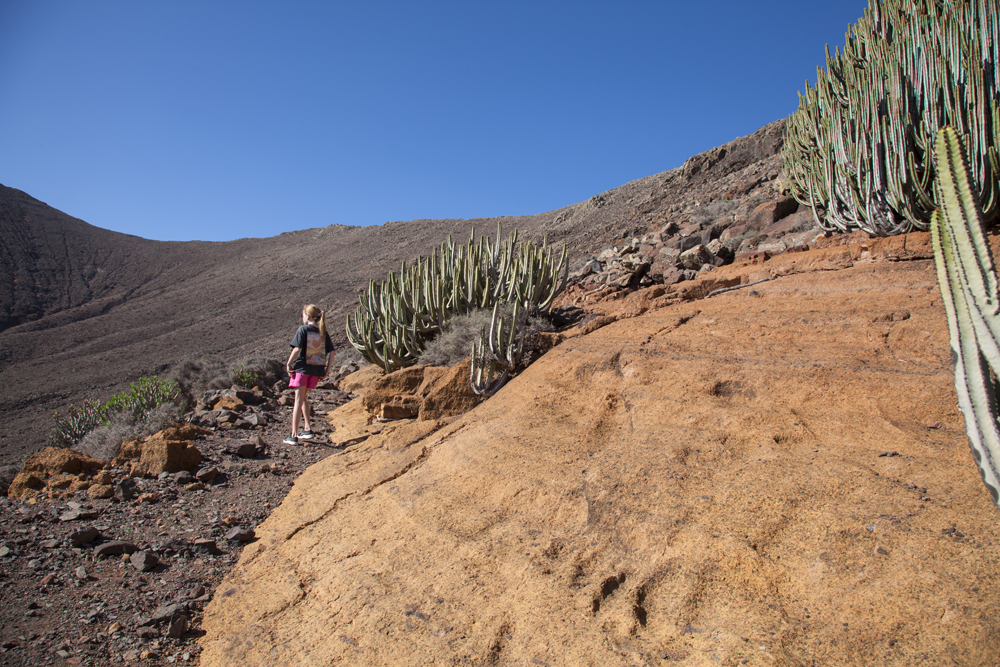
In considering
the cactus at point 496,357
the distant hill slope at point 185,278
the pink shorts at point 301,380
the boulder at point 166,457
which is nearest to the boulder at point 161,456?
the boulder at point 166,457

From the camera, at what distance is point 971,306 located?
5.09 ft

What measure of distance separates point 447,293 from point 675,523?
16.3ft

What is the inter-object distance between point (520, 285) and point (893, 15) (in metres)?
5.45

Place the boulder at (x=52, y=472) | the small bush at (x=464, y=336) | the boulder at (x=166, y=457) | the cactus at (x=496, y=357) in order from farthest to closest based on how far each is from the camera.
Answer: the small bush at (x=464, y=336)
the cactus at (x=496, y=357)
the boulder at (x=166, y=457)
the boulder at (x=52, y=472)

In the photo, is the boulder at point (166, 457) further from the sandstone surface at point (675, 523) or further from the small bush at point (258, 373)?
the small bush at point (258, 373)

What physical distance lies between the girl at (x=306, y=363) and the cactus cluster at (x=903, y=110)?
6.06 m

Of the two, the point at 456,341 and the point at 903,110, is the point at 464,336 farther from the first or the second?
the point at 903,110

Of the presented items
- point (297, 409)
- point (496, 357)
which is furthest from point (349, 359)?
point (496, 357)

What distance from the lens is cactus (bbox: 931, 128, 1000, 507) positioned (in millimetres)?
1509

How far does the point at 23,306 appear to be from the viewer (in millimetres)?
27125

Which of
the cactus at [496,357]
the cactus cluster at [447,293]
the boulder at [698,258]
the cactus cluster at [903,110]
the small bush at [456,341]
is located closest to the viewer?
the cactus at [496,357]

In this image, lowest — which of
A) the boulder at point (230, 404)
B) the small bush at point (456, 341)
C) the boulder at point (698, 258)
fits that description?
the boulder at point (230, 404)

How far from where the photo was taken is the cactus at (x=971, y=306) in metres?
1.51

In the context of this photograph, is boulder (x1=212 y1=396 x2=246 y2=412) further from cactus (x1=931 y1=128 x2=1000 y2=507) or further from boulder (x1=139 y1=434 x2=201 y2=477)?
cactus (x1=931 y1=128 x2=1000 y2=507)
